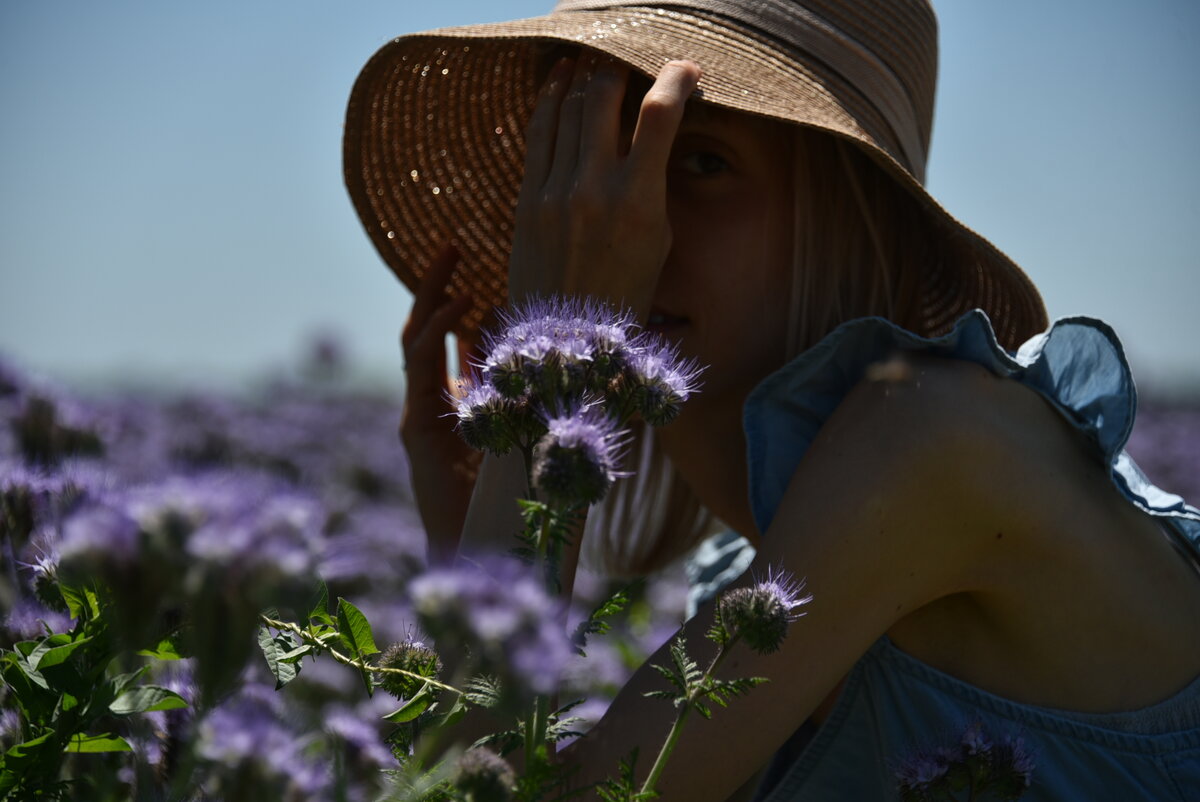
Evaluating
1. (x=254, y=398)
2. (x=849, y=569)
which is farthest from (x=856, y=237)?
(x=254, y=398)

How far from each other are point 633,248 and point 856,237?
0.62m

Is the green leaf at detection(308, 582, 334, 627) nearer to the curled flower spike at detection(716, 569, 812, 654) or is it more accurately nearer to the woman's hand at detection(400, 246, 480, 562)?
the curled flower spike at detection(716, 569, 812, 654)

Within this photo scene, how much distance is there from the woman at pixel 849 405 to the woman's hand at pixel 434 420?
0.17 meters

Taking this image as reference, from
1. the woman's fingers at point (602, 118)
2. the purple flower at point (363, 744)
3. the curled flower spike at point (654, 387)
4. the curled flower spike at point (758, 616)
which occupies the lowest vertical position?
the purple flower at point (363, 744)

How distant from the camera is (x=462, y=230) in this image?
2.52 meters

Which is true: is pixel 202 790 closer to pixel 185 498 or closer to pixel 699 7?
pixel 185 498

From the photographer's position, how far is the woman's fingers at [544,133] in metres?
1.75

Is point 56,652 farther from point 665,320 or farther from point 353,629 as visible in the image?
point 665,320

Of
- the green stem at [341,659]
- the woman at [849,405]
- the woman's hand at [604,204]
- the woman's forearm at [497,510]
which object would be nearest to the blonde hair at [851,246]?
the woman at [849,405]

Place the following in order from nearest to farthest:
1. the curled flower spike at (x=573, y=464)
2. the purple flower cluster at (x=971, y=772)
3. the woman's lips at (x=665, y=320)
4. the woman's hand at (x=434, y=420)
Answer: the curled flower spike at (x=573, y=464) → the purple flower cluster at (x=971, y=772) → the woman's lips at (x=665, y=320) → the woman's hand at (x=434, y=420)

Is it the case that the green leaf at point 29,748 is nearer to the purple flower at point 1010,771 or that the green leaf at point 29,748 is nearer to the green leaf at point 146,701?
the green leaf at point 146,701

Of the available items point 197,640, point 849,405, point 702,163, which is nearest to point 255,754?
point 197,640

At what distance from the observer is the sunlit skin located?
4.54 feet

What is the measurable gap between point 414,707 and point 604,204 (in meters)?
0.85
